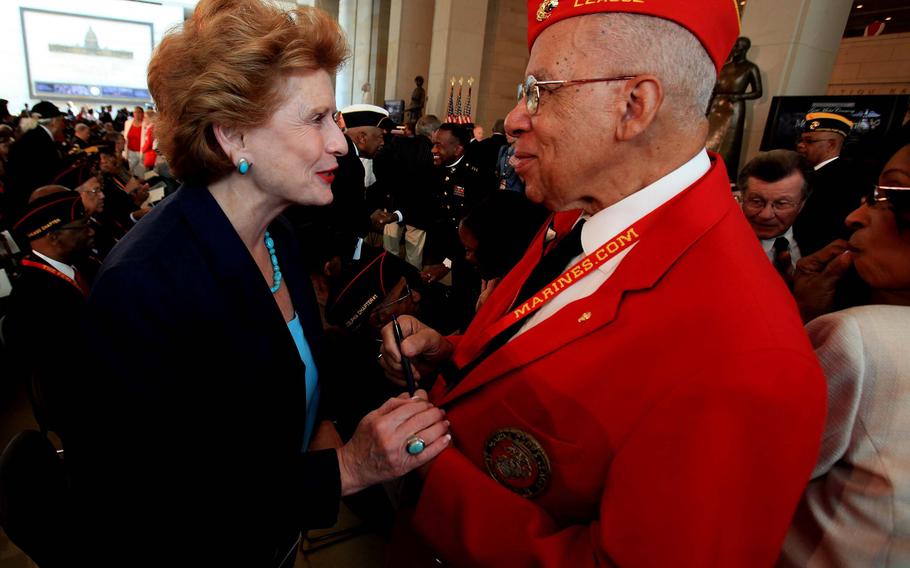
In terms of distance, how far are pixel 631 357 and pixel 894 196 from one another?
2.28ft

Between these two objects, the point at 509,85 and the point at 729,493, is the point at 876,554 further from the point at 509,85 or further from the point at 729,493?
the point at 509,85

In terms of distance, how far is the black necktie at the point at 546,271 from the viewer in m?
1.22

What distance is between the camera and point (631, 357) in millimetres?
901

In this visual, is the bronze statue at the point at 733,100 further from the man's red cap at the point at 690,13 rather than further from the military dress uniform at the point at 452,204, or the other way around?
the man's red cap at the point at 690,13

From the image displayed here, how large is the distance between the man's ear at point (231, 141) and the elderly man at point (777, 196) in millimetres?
2678

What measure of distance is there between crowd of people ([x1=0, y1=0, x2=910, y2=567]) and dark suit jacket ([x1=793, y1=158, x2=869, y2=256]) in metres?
2.11

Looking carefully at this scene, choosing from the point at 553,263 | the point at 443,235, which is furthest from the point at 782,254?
the point at 443,235

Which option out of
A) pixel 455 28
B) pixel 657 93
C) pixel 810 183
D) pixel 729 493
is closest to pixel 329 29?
pixel 657 93

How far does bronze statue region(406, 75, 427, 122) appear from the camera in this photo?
13254 millimetres

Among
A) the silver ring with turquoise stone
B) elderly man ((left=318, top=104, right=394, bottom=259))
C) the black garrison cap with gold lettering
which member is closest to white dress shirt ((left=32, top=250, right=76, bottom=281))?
elderly man ((left=318, top=104, right=394, bottom=259))

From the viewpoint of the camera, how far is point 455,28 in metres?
12.0

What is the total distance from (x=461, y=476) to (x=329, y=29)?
1.29m

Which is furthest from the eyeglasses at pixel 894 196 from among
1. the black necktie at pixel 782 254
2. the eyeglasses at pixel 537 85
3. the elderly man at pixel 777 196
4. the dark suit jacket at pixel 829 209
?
the dark suit jacket at pixel 829 209

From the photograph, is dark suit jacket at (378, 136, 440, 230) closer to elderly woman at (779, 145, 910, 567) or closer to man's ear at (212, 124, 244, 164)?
man's ear at (212, 124, 244, 164)
